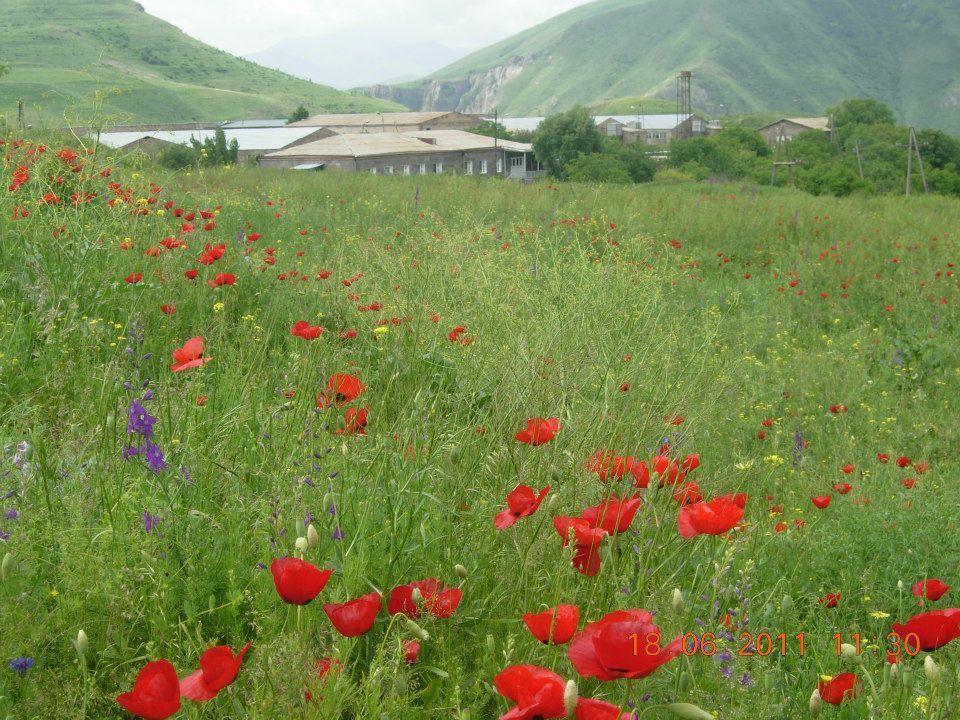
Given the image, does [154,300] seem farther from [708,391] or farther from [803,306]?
[803,306]

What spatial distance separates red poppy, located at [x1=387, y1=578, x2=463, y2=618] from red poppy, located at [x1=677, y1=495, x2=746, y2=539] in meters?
0.44

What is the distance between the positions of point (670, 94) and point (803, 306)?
483ft

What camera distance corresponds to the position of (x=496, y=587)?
70.6 inches

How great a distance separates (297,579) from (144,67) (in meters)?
133

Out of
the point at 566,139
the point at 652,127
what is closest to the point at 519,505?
the point at 566,139

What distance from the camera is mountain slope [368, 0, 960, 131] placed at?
145 m

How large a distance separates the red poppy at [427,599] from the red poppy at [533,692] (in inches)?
15.1

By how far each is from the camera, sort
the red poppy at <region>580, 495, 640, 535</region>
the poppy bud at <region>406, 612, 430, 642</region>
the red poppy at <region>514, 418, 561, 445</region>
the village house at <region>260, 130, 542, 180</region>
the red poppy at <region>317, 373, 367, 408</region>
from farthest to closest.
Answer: the village house at <region>260, 130, 542, 180</region>, the red poppy at <region>317, 373, 367, 408</region>, the red poppy at <region>514, 418, 561, 445</region>, the red poppy at <region>580, 495, 640, 535</region>, the poppy bud at <region>406, 612, 430, 642</region>

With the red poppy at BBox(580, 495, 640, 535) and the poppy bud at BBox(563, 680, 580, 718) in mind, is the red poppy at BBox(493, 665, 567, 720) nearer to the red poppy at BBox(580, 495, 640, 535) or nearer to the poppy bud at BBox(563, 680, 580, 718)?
the poppy bud at BBox(563, 680, 580, 718)

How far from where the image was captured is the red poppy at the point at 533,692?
1.02 metres

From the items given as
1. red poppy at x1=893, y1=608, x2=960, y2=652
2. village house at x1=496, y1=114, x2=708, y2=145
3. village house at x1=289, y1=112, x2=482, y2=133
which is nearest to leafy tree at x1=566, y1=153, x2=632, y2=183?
village house at x1=289, y1=112, x2=482, y2=133

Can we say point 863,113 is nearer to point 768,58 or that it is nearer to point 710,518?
point 710,518

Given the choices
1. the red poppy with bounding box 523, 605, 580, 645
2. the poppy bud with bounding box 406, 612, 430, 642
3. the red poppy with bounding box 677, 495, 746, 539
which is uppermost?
the red poppy with bounding box 677, 495, 746, 539

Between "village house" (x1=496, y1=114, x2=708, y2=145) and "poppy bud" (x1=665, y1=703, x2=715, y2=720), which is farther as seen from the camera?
"village house" (x1=496, y1=114, x2=708, y2=145)
